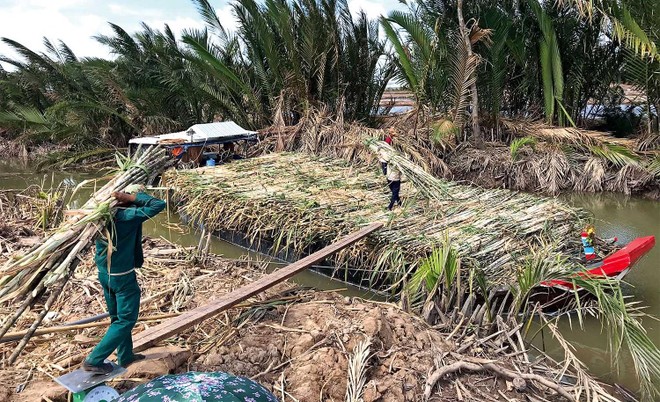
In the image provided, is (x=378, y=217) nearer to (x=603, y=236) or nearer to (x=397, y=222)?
(x=397, y=222)

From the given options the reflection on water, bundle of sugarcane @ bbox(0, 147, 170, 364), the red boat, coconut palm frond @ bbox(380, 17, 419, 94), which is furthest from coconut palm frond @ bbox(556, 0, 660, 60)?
bundle of sugarcane @ bbox(0, 147, 170, 364)

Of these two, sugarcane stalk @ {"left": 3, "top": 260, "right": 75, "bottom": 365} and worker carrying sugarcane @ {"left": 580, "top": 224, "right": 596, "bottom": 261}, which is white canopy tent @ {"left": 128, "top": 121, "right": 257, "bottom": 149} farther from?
sugarcane stalk @ {"left": 3, "top": 260, "right": 75, "bottom": 365}

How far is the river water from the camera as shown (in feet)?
15.4

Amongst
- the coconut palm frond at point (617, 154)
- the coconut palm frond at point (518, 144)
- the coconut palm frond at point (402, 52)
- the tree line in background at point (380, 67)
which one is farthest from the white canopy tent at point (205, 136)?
the coconut palm frond at point (617, 154)

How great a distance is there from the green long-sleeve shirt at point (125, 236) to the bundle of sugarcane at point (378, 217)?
272 cm

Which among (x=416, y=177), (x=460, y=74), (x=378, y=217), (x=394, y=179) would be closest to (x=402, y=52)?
(x=460, y=74)

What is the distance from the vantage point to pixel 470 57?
11.3 metres

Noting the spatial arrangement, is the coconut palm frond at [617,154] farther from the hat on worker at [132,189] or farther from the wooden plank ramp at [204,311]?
the hat on worker at [132,189]

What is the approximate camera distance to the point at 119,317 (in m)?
2.98

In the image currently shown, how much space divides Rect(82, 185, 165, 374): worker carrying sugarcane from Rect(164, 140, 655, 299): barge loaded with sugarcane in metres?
1.72

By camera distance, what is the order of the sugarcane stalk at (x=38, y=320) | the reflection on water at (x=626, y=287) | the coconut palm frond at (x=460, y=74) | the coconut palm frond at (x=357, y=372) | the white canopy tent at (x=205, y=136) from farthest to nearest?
the coconut palm frond at (x=460, y=74) → the white canopy tent at (x=205, y=136) → the reflection on water at (x=626, y=287) → the coconut palm frond at (x=357, y=372) → the sugarcane stalk at (x=38, y=320)

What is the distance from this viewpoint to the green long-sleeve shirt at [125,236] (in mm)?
2990

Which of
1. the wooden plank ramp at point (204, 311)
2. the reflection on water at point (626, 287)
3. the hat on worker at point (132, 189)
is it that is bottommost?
the reflection on water at point (626, 287)

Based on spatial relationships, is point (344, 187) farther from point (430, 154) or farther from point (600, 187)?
point (600, 187)
